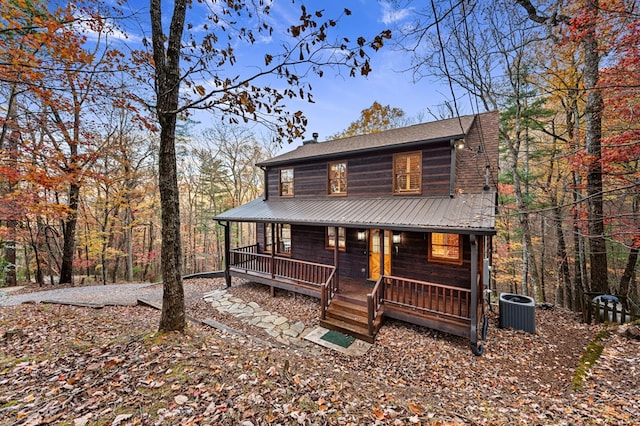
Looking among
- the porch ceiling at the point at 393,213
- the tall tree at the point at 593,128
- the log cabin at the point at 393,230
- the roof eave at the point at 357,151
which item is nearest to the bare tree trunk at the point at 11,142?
the porch ceiling at the point at 393,213

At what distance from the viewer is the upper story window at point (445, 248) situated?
23.5 ft

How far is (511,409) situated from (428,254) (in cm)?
438

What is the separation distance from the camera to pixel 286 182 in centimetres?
1169

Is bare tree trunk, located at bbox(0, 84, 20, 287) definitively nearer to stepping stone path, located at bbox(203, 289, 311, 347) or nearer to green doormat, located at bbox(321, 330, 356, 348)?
stepping stone path, located at bbox(203, 289, 311, 347)

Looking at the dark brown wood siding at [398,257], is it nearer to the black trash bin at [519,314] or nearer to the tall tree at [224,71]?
the black trash bin at [519,314]

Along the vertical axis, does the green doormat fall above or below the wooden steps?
below

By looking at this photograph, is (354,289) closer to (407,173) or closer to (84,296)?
(407,173)

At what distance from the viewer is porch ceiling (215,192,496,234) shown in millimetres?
5930

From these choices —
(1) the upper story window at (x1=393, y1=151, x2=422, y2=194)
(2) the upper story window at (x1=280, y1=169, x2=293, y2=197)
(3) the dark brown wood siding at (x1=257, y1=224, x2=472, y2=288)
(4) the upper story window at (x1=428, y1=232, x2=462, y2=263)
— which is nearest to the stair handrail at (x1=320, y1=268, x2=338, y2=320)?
→ (3) the dark brown wood siding at (x1=257, y1=224, x2=472, y2=288)

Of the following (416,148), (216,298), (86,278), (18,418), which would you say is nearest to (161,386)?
(18,418)

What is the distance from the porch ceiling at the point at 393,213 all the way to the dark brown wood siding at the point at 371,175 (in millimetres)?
377

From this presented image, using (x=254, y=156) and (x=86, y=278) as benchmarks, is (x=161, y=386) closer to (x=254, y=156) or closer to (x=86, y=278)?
(x=254, y=156)

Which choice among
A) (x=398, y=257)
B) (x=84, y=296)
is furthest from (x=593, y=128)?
(x=84, y=296)

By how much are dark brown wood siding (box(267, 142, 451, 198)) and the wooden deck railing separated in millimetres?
3111
